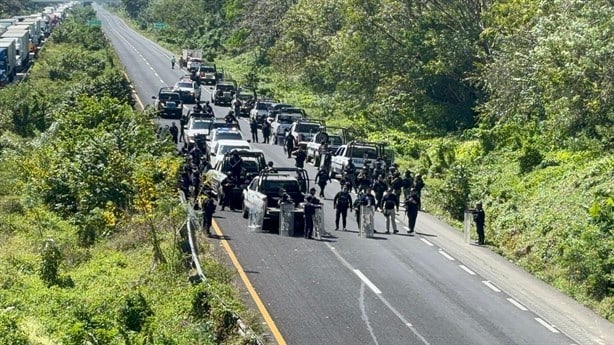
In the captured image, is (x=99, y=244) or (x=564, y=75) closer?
(x=99, y=244)

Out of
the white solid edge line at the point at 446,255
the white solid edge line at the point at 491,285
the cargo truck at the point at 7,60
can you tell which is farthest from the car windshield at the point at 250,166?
the cargo truck at the point at 7,60

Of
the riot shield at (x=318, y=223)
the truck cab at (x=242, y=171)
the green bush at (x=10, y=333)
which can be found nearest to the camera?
the green bush at (x=10, y=333)

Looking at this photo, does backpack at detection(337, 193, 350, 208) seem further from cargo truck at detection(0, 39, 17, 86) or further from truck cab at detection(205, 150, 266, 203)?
cargo truck at detection(0, 39, 17, 86)

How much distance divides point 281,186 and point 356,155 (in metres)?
8.77

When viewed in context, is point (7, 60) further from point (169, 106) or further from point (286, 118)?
point (286, 118)

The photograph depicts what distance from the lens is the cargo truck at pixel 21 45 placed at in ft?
274

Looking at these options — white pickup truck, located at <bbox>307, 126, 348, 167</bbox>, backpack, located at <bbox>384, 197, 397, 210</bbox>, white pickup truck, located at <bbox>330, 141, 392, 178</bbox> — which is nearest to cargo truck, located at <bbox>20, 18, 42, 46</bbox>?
white pickup truck, located at <bbox>307, 126, 348, 167</bbox>

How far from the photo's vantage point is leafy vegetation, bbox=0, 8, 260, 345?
776 inches

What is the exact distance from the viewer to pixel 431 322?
70.4 feet

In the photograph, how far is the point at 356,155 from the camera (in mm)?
39531

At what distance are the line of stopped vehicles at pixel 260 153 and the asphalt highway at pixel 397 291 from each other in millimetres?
1057

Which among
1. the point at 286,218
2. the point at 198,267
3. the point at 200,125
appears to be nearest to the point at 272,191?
the point at 286,218

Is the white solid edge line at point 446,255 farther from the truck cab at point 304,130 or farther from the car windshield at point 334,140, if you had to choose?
the truck cab at point 304,130

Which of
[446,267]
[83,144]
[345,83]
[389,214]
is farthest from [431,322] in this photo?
[345,83]
